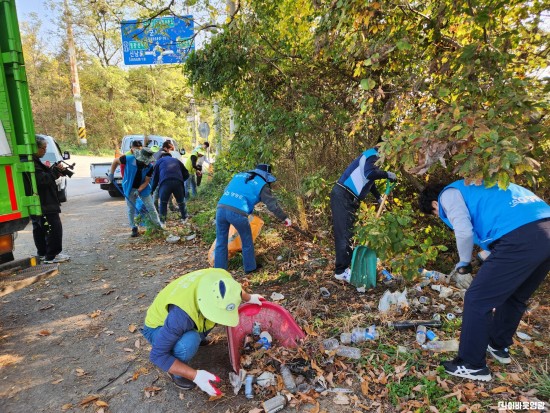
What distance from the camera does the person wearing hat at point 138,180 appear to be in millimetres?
6316

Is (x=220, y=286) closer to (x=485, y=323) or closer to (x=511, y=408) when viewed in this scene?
(x=485, y=323)

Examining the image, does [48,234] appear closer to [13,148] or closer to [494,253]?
[13,148]

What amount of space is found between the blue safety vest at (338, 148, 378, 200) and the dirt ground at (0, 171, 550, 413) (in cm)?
119

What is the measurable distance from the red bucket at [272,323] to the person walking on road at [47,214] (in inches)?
144

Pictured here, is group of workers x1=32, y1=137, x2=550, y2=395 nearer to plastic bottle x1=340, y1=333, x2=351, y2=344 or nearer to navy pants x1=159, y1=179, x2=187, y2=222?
plastic bottle x1=340, y1=333, x2=351, y2=344

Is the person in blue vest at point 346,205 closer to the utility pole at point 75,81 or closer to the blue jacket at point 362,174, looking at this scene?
the blue jacket at point 362,174

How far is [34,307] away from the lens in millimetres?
4125

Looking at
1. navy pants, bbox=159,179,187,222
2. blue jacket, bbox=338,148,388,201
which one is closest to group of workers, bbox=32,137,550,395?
blue jacket, bbox=338,148,388,201

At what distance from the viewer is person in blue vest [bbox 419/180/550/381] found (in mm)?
2260

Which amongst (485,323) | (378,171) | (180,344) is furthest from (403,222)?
(180,344)

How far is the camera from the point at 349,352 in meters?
2.88

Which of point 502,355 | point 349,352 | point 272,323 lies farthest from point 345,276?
point 502,355

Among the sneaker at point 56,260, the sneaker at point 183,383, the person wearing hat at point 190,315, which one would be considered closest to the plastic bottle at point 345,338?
the person wearing hat at point 190,315

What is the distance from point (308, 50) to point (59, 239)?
4.84 m
